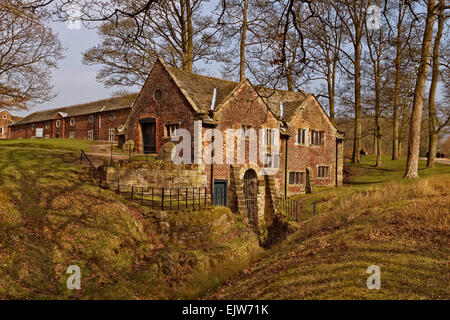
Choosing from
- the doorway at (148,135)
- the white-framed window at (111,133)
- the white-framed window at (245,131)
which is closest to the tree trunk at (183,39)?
the doorway at (148,135)

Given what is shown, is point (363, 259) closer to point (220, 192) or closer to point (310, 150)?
point (220, 192)

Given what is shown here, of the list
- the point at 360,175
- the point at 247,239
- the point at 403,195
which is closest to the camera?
the point at 403,195

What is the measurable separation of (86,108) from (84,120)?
2.38m

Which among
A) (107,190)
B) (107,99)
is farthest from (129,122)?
(107,99)

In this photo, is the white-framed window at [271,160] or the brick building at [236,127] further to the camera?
the white-framed window at [271,160]

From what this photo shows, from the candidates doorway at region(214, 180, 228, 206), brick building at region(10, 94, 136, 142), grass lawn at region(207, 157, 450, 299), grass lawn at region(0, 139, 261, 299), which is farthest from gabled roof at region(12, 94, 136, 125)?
grass lawn at region(207, 157, 450, 299)

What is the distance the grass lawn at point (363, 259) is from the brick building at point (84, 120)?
37917mm

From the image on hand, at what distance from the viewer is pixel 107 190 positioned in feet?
49.1

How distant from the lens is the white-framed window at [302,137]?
26.8m

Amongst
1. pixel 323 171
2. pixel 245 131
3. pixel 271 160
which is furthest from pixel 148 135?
pixel 323 171

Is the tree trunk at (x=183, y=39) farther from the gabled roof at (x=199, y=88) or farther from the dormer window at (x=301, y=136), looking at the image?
the dormer window at (x=301, y=136)

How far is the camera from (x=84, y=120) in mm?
50938
